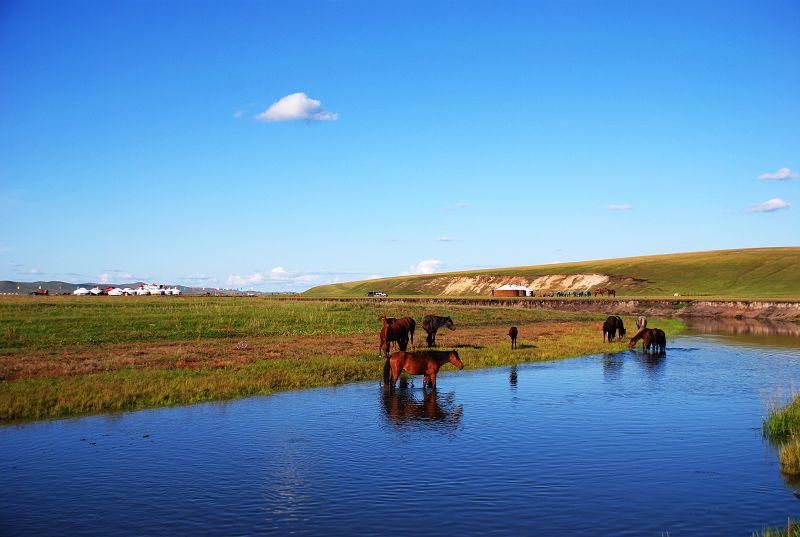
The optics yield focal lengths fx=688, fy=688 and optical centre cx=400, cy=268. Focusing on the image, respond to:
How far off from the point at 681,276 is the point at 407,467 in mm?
148278

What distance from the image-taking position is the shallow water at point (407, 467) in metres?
11.4

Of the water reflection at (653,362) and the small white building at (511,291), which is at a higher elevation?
the small white building at (511,291)

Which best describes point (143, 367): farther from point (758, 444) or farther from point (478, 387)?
Answer: point (758, 444)

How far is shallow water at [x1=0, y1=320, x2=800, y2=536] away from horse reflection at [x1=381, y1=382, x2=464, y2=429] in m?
0.08

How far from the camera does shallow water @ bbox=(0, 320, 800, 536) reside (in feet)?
37.5

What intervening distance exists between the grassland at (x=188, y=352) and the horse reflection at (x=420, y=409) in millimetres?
3893

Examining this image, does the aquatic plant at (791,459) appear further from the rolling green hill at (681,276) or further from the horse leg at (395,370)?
the rolling green hill at (681,276)

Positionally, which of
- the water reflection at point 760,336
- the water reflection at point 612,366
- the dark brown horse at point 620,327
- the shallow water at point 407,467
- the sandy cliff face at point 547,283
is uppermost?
the sandy cliff face at point 547,283

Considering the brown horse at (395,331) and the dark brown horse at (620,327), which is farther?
the dark brown horse at (620,327)

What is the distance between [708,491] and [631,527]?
2.85 meters

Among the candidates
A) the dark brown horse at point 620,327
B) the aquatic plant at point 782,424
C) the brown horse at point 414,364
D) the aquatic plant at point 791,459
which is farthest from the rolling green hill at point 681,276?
the aquatic plant at point 791,459

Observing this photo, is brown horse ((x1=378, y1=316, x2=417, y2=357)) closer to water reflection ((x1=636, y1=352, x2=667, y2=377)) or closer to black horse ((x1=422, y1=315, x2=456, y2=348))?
black horse ((x1=422, y1=315, x2=456, y2=348))

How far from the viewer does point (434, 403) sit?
71.5 feet

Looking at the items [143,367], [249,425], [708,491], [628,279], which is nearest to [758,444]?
[708,491]
